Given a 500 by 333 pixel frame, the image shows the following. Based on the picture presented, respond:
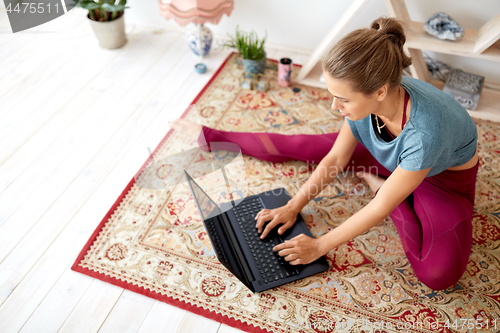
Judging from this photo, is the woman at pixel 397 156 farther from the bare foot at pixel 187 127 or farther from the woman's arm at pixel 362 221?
the bare foot at pixel 187 127

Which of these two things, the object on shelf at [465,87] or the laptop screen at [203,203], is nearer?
the laptop screen at [203,203]

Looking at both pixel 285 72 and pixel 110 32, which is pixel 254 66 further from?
pixel 110 32

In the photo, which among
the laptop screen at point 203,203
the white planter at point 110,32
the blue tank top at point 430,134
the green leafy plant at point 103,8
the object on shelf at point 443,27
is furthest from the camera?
the white planter at point 110,32

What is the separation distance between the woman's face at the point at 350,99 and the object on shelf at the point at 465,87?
4.12 ft

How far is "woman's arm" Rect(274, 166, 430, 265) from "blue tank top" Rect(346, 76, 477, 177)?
0.15ft

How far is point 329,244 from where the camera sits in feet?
4.20

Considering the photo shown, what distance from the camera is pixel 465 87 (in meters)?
2.06

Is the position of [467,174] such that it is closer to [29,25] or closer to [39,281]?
[39,281]

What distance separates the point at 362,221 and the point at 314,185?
0.31 m

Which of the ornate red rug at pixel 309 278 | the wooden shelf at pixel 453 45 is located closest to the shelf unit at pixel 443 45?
the wooden shelf at pixel 453 45

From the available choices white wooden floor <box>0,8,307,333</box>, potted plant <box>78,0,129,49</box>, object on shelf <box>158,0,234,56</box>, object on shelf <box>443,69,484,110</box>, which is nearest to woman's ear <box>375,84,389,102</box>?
white wooden floor <box>0,8,307,333</box>

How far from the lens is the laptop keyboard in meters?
1.33

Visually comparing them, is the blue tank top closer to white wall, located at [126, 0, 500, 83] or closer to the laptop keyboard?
the laptop keyboard

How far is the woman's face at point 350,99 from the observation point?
39.4 inches
